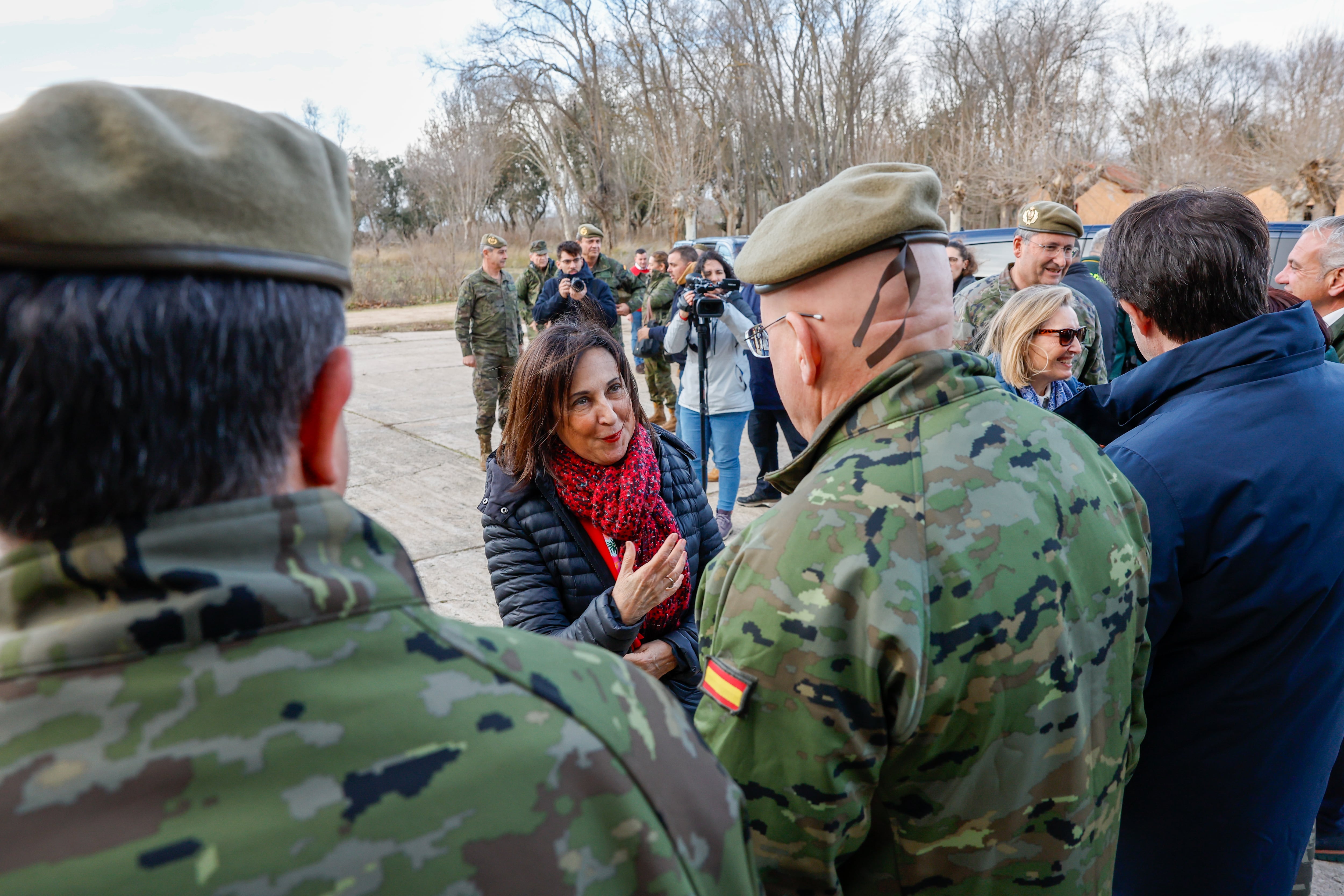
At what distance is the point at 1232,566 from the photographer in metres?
1.54

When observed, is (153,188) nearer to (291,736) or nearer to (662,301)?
(291,736)

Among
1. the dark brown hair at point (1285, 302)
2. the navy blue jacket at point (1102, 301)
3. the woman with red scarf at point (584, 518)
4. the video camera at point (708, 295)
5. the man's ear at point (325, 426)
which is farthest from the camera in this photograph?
the video camera at point (708, 295)

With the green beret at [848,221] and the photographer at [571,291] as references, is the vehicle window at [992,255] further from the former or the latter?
the green beret at [848,221]

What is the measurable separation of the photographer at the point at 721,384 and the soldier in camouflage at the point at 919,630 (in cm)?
418

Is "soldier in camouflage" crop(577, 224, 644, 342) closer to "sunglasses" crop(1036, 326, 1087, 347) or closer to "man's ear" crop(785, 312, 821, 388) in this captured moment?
"sunglasses" crop(1036, 326, 1087, 347)

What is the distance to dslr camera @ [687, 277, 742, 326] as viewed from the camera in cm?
513

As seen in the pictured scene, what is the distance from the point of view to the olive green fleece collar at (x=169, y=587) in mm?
→ 568

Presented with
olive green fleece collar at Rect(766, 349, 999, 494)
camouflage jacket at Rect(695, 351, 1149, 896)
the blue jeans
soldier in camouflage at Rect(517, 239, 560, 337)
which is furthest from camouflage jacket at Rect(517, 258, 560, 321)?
camouflage jacket at Rect(695, 351, 1149, 896)

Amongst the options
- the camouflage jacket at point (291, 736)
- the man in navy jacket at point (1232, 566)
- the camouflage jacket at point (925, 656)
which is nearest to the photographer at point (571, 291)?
the man in navy jacket at point (1232, 566)

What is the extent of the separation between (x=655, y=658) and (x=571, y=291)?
580cm

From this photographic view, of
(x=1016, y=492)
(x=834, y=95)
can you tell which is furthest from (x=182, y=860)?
(x=834, y=95)

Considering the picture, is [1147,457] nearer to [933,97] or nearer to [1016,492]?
[1016,492]

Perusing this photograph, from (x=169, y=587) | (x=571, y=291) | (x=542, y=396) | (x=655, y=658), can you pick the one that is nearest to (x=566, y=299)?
(x=571, y=291)

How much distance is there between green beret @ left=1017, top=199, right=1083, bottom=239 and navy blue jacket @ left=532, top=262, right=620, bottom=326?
3.91 meters
